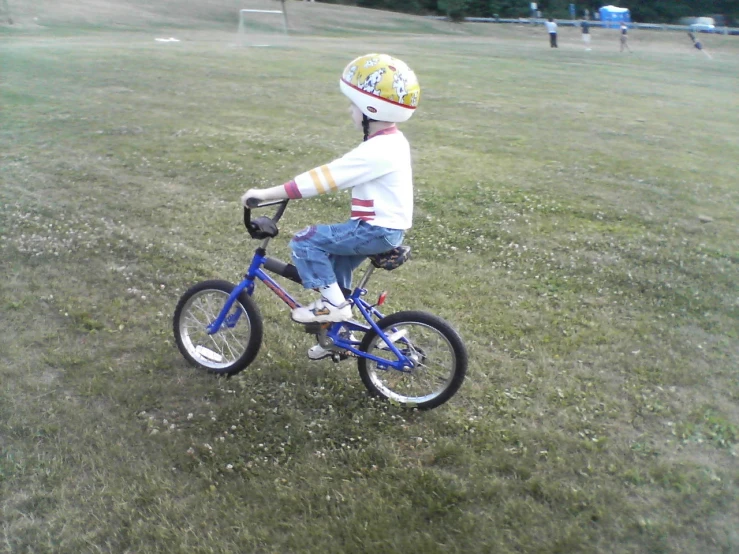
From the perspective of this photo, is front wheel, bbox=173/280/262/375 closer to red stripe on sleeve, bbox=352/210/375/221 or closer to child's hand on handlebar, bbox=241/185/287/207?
child's hand on handlebar, bbox=241/185/287/207

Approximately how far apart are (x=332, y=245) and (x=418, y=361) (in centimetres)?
102

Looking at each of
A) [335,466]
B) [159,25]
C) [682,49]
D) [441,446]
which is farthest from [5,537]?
[682,49]

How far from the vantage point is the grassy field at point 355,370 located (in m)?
3.75

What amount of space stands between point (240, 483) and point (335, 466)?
0.57 metres

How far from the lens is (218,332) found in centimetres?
493

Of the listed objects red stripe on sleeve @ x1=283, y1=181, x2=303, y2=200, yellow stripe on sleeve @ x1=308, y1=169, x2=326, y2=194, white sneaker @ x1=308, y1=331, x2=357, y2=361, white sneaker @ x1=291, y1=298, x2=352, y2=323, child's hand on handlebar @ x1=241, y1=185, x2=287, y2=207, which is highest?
yellow stripe on sleeve @ x1=308, y1=169, x2=326, y2=194

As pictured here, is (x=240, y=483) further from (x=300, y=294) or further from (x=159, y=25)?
(x=159, y=25)

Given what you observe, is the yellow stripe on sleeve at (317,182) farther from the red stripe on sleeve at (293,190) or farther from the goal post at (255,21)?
the goal post at (255,21)

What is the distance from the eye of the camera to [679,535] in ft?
12.0

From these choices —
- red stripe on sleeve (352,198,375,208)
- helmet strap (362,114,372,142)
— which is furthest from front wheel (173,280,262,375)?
helmet strap (362,114,372,142)

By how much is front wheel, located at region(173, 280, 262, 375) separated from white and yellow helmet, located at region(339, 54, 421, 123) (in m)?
1.54

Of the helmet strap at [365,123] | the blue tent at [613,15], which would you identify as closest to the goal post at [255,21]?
the helmet strap at [365,123]

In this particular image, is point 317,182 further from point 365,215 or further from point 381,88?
point 381,88

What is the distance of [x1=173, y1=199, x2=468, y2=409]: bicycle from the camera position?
4512 millimetres
